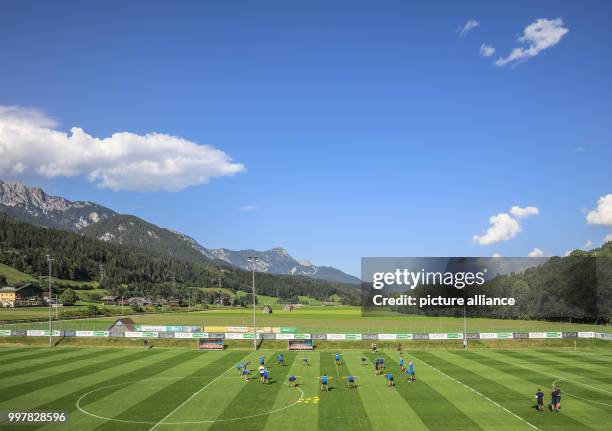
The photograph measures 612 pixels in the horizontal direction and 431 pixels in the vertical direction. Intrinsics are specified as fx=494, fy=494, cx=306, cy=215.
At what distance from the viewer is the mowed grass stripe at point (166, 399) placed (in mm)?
32094

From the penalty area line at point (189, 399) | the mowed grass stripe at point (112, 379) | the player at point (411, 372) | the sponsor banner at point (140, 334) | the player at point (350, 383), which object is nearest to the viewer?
the penalty area line at point (189, 399)

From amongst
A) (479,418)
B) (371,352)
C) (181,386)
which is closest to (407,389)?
(479,418)

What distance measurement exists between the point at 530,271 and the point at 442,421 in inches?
4833

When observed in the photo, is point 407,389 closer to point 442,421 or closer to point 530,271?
point 442,421

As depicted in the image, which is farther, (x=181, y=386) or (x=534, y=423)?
(x=181, y=386)

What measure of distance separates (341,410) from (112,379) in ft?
78.2

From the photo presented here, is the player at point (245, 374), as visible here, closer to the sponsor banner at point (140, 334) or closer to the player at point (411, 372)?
the player at point (411, 372)

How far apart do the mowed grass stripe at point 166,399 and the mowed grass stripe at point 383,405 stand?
13.7 m

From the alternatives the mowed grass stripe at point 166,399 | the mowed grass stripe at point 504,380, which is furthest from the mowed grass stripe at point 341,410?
the mowed grass stripe at point 504,380

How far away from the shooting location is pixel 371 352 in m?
67.4

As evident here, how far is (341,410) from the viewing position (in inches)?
1368

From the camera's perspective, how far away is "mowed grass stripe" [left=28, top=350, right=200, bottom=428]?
35.3 m

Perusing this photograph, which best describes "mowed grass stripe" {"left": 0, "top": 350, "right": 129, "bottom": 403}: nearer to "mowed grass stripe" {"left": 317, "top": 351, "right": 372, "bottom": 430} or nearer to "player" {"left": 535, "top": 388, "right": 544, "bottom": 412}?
"mowed grass stripe" {"left": 317, "top": 351, "right": 372, "bottom": 430}

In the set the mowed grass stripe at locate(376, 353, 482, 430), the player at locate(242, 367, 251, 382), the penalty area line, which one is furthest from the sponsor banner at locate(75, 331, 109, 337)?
the mowed grass stripe at locate(376, 353, 482, 430)
